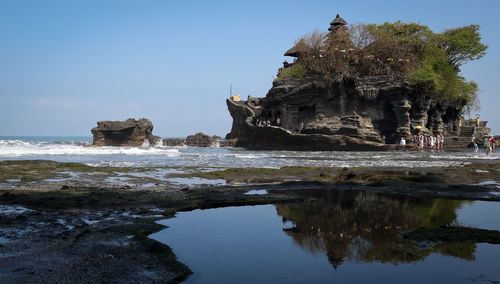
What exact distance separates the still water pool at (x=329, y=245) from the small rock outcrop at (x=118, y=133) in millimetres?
55766

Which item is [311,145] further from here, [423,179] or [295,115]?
[423,179]

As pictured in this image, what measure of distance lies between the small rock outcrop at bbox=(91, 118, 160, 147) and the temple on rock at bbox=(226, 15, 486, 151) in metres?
19.2

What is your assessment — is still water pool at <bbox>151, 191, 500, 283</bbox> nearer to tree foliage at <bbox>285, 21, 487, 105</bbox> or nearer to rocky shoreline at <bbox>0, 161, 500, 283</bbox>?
rocky shoreline at <bbox>0, 161, 500, 283</bbox>

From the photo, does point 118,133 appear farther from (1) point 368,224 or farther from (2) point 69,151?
(1) point 368,224

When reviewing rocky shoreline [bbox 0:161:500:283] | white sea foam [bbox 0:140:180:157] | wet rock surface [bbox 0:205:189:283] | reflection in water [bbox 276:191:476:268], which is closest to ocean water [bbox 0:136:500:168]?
white sea foam [bbox 0:140:180:157]

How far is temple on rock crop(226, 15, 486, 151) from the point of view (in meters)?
44.9

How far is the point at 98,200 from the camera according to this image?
9695 millimetres

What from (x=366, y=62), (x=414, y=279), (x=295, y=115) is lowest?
(x=414, y=279)

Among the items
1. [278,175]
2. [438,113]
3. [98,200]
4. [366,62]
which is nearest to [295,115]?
[366,62]

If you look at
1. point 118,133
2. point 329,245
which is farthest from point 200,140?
point 329,245

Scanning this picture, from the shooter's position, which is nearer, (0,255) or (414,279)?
(414,279)

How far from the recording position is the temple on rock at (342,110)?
4491 cm

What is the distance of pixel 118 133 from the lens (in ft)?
204

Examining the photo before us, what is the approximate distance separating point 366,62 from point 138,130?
3380 cm
